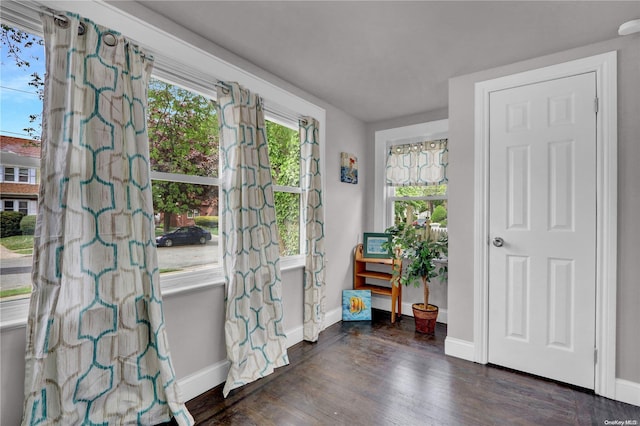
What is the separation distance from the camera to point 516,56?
91.4 inches

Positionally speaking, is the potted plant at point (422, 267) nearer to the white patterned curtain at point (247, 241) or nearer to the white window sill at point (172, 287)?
the white patterned curtain at point (247, 241)

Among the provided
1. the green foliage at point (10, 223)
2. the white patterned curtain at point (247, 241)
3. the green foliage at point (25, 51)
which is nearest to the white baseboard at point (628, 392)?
the white patterned curtain at point (247, 241)

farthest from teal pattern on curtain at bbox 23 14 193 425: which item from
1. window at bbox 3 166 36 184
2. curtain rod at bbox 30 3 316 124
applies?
window at bbox 3 166 36 184

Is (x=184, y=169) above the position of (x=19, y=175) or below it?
above

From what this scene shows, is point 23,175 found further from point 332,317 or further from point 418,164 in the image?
point 418,164

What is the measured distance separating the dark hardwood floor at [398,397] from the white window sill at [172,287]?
28.4 inches

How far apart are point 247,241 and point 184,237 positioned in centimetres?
42

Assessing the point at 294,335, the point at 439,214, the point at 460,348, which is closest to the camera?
the point at 460,348

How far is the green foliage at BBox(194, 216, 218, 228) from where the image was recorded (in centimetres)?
218

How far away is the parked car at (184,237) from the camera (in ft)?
6.56

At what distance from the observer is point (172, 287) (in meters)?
1.98

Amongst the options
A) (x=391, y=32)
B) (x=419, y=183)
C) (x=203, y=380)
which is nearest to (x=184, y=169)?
(x=203, y=380)

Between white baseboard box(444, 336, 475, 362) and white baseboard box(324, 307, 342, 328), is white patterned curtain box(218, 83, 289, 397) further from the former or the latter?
white baseboard box(444, 336, 475, 362)

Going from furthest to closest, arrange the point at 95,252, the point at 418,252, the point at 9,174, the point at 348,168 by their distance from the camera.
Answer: the point at 348,168 < the point at 418,252 < the point at 95,252 < the point at 9,174
